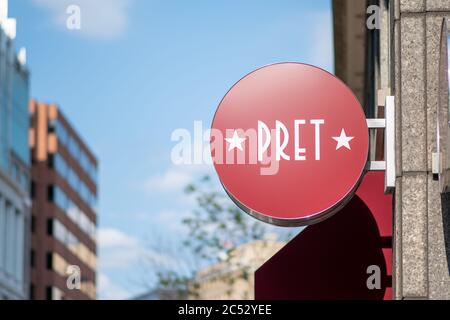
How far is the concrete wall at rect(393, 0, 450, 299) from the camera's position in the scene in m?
8.98

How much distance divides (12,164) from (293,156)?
71.1m

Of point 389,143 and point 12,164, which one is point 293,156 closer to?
point 389,143

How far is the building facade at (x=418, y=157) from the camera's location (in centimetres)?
898

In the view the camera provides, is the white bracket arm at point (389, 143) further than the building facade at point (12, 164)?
No

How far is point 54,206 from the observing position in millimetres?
113750

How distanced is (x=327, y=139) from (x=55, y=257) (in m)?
104

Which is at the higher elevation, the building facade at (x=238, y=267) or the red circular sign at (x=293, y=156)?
the red circular sign at (x=293, y=156)

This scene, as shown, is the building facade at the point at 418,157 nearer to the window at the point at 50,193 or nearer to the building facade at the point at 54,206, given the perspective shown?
the building facade at the point at 54,206

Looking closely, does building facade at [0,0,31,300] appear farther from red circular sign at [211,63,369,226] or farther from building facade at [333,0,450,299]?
building facade at [333,0,450,299]

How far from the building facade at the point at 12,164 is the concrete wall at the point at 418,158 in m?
61.5

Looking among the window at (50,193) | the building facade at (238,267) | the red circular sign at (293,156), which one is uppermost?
the window at (50,193)

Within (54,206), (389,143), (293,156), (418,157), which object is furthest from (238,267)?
(54,206)

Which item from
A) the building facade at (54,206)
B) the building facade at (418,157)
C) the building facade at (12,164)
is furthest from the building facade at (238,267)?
the building facade at (54,206)
